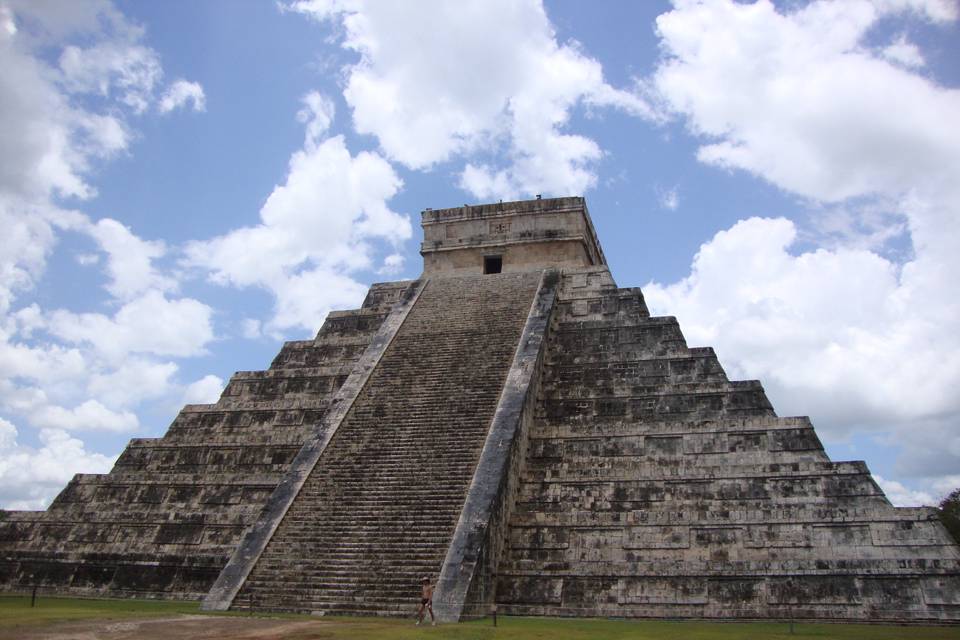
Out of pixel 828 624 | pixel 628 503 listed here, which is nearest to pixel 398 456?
pixel 628 503

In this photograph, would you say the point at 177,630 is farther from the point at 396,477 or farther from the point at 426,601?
the point at 396,477

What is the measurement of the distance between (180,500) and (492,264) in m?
9.34

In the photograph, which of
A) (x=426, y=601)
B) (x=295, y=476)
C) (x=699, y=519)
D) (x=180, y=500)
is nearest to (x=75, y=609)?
(x=295, y=476)

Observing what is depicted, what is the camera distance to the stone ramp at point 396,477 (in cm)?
1080

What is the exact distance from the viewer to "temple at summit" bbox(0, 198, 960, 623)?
35.5ft

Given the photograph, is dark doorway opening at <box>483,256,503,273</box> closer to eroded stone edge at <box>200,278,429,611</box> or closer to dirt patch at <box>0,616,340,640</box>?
eroded stone edge at <box>200,278,429,611</box>

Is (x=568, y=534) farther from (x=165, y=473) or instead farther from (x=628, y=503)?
(x=165, y=473)

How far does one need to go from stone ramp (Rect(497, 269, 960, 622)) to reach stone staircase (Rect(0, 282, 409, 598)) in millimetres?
4802

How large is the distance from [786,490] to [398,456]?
19.9 ft

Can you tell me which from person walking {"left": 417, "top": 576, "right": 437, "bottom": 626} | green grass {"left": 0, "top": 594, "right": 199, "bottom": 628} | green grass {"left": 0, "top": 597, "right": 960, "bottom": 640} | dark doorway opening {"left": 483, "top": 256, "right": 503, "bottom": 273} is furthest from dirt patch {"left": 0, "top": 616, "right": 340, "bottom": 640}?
dark doorway opening {"left": 483, "top": 256, "right": 503, "bottom": 273}

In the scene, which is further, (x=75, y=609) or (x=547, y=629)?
(x=75, y=609)

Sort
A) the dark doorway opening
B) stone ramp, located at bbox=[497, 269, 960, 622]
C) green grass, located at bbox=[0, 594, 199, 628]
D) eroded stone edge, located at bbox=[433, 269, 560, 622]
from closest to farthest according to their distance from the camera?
green grass, located at bbox=[0, 594, 199, 628], eroded stone edge, located at bbox=[433, 269, 560, 622], stone ramp, located at bbox=[497, 269, 960, 622], the dark doorway opening

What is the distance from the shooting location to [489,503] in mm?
11375

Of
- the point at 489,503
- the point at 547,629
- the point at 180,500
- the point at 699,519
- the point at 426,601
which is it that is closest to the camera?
the point at 547,629
